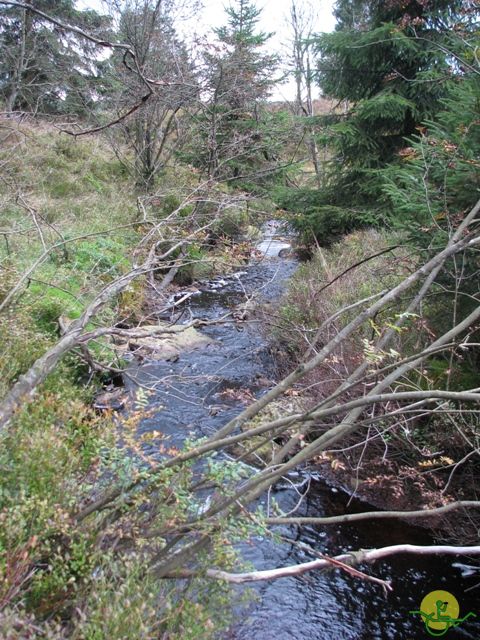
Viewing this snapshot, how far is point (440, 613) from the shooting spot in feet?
11.6

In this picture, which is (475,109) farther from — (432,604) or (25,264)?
(25,264)

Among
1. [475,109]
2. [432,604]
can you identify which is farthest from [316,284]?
[432,604]

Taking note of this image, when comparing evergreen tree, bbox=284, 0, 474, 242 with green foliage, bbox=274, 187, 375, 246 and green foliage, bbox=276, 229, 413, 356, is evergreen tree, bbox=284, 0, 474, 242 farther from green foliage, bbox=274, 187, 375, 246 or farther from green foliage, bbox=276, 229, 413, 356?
green foliage, bbox=276, 229, 413, 356

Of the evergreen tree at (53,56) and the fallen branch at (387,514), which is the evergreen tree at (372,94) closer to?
the evergreen tree at (53,56)

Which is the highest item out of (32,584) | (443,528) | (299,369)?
(299,369)

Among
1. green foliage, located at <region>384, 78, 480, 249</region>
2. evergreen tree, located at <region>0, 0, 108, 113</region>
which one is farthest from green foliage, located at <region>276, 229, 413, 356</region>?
evergreen tree, located at <region>0, 0, 108, 113</region>

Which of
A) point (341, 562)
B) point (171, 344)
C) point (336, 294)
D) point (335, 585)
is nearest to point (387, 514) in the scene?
point (341, 562)

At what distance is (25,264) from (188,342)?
2.80 metres

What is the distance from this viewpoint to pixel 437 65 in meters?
9.08

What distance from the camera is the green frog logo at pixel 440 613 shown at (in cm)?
340

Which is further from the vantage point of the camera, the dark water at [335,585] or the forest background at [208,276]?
the dark water at [335,585]

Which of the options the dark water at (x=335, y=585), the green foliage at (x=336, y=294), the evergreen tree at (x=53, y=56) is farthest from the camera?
the evergreen tree at (x=53, y=56)

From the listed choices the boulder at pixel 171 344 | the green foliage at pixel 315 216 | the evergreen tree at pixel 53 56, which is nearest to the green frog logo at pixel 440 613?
the boulder at pixel 171 344

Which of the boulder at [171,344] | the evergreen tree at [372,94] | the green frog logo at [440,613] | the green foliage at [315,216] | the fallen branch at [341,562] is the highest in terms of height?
the evergreen tree at [372,94]
